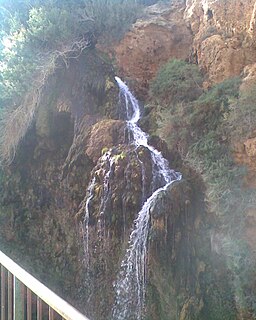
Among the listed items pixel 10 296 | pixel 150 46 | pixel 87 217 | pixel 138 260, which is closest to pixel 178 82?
pixel 150 46

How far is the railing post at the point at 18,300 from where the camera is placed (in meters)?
2.18

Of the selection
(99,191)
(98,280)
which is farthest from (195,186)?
(98,280)

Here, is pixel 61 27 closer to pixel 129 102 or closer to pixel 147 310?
pixel 129 102

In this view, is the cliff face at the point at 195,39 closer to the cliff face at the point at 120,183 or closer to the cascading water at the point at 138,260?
the cliff face at the point at 120,183

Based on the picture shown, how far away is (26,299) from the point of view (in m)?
2.19

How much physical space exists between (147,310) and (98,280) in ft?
4.56

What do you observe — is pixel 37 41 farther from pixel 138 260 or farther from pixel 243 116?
pixel 138 260

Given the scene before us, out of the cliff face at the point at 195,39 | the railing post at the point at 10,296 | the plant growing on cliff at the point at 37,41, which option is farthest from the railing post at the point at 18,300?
the plant growing on cliff at the point at 37,41

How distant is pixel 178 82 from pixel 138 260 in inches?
147

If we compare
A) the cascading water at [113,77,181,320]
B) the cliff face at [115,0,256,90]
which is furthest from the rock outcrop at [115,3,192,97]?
the cascading water at [113,77,181,320]

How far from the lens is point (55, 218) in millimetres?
9086

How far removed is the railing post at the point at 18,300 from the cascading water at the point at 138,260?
414 centimetres

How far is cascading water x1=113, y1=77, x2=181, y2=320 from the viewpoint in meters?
6.41

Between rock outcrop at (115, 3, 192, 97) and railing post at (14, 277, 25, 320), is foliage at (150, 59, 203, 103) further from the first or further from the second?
railing post at (14, 277, 25, 320)
